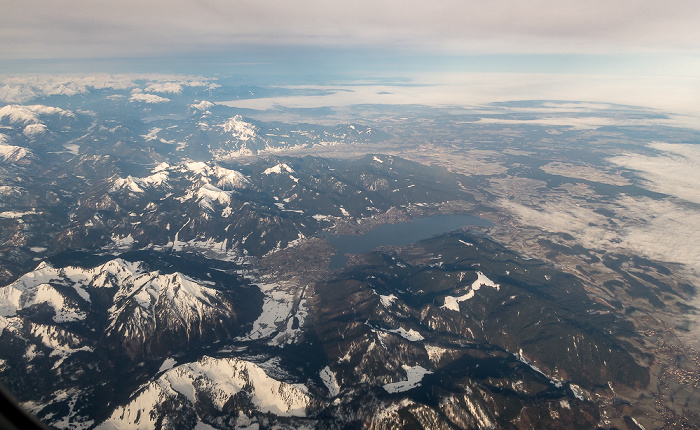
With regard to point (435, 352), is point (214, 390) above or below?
below

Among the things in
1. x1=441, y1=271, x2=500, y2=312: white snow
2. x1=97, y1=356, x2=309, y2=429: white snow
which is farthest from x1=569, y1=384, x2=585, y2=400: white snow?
x1=97, y1=356, x2=309, y2=429: white snow

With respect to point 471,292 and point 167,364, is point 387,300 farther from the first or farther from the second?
point 167,364

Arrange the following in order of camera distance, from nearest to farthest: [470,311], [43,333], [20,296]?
[43,333] < [20,296] < [470,311]

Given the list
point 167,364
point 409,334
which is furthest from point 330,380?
point 167,364

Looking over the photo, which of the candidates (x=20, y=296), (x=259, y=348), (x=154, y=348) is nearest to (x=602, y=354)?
(x=259, y=348)

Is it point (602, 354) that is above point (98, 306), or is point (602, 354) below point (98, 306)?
above

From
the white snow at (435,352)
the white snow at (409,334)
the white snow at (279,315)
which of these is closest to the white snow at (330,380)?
the white snow at (279,315)

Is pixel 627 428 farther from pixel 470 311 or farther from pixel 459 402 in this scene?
pixel 470 311
